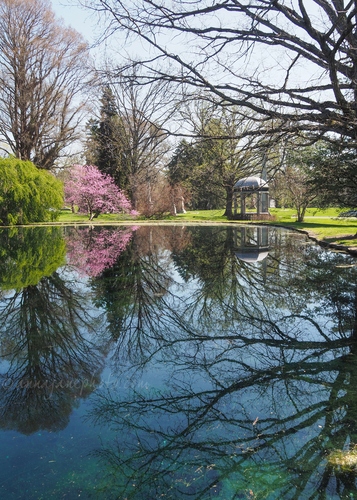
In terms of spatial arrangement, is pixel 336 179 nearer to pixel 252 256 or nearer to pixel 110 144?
pixel 252 256

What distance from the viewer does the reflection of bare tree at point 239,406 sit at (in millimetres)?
2256

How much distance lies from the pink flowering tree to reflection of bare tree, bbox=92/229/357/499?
25969 mm

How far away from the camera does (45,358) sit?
13.2 ft

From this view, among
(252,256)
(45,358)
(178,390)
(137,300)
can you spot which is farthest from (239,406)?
(252,256)

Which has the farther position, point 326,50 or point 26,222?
point 26,222

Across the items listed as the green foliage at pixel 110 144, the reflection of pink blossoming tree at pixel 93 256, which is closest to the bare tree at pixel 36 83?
the green foliage at pixel 110 144

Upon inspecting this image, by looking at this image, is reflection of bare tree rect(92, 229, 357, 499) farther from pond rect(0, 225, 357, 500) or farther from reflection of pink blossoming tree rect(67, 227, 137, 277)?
reflection of pink blossoming tree rect(67, 227, 137, 277)

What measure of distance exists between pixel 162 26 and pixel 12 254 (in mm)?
7570

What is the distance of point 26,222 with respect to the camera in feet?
85.7

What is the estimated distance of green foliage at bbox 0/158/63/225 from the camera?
24422 millimetres

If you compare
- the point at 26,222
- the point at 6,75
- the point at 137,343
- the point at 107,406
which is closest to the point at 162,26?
the point at 137,343

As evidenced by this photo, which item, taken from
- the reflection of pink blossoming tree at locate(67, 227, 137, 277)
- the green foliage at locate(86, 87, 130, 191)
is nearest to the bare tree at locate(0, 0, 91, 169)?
the green foliage at locate(86, 87, 130, 191)

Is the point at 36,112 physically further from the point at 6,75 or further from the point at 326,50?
the point at 326,50

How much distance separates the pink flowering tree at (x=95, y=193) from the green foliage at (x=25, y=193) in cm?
360
